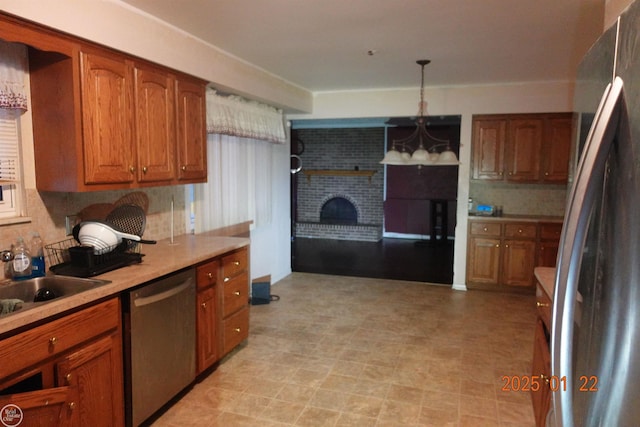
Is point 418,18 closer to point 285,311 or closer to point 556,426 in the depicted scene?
point 556,426

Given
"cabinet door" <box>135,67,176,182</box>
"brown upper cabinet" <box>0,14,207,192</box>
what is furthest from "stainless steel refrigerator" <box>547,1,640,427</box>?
"cabinet door" <box>135,67,176,182</box>

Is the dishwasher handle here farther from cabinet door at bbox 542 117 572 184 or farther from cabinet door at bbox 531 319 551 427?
cabinet door at bbox 542 117 572 184

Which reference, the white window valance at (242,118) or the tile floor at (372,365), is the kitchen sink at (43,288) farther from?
the white window valance at (242,118)

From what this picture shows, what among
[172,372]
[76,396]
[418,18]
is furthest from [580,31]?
[76,396]

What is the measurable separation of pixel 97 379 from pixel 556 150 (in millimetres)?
5063

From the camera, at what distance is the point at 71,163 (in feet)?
7.75

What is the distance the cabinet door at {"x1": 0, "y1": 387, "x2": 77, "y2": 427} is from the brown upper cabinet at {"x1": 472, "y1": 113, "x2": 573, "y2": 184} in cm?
475

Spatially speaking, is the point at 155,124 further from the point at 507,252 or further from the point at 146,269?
the point at 507,252

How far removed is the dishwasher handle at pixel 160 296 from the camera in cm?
236

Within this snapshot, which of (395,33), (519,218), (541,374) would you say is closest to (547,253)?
(519,218)

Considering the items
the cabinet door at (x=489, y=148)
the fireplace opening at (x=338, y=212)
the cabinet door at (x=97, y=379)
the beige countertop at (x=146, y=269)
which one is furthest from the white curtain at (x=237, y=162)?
the fireplace opening at (x=338, y=212)

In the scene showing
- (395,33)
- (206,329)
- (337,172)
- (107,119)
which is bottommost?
(206,329)

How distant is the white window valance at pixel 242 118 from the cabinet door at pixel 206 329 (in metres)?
1.54

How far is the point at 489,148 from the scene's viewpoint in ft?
17.4
